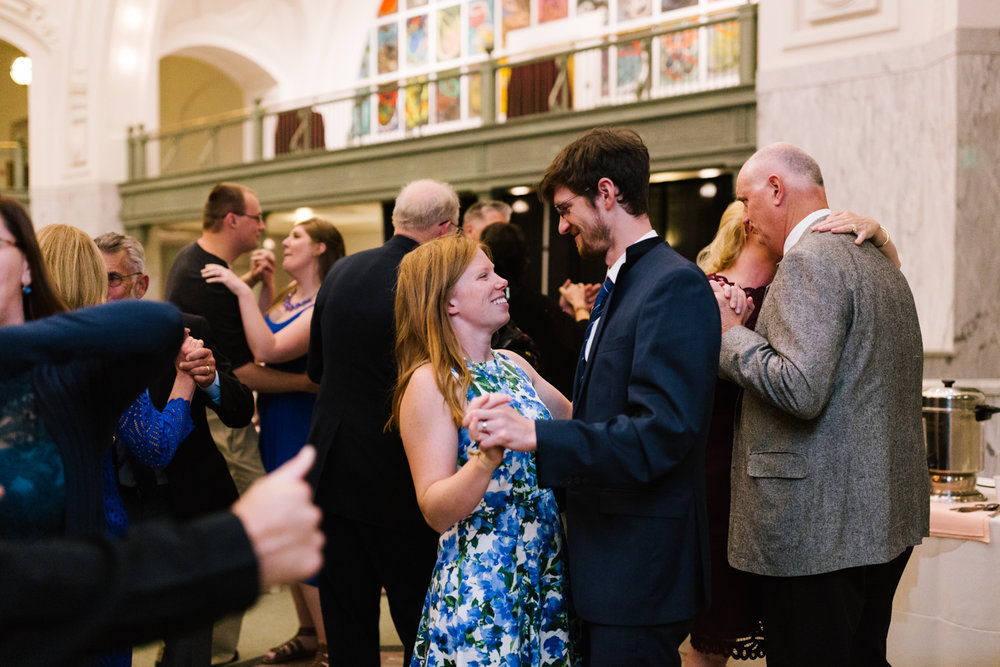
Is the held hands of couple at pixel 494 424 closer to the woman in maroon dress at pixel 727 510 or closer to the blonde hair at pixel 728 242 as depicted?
the woman in maroon dress at pixel 727 510

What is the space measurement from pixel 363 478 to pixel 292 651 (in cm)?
166

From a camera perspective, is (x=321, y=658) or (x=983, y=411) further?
(x=321, y=658)

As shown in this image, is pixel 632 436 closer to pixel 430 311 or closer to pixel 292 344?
pixel 430 311

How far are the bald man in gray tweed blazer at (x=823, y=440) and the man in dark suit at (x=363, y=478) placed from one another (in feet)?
3.69

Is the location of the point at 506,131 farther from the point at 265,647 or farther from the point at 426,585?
the point at 426,585

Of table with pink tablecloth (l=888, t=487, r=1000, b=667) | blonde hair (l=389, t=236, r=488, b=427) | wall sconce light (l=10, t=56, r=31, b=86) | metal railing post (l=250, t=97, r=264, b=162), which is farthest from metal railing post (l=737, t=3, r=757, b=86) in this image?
wall sconce light (l=10, t=56, r=31, b=86)

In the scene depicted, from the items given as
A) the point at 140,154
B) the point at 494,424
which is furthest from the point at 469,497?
the point at 140,154

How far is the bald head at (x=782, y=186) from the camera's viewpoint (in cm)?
259

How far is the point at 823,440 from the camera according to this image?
2410 millimetres

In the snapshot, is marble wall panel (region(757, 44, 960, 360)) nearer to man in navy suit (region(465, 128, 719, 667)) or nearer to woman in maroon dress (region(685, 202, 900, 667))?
woman in maroon dress (region(685, 202, 900, 667))

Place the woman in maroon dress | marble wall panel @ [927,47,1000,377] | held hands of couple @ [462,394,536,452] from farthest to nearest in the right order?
marble wall panel @ [927,47,1000,377]
the woman in maroon dress
held hands of couple @ [462,394,536,452]

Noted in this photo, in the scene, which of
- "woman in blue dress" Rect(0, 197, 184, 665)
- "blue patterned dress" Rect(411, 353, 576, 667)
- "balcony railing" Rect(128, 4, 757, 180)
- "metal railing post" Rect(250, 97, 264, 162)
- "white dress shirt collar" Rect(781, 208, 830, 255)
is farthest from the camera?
"metal railing post" Rect(250, 97, 264, 162)

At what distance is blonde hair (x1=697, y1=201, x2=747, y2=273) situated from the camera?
3.10 meters

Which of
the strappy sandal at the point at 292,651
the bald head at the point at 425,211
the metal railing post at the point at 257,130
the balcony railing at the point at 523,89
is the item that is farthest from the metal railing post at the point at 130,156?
the bald head at the point at 425,211
